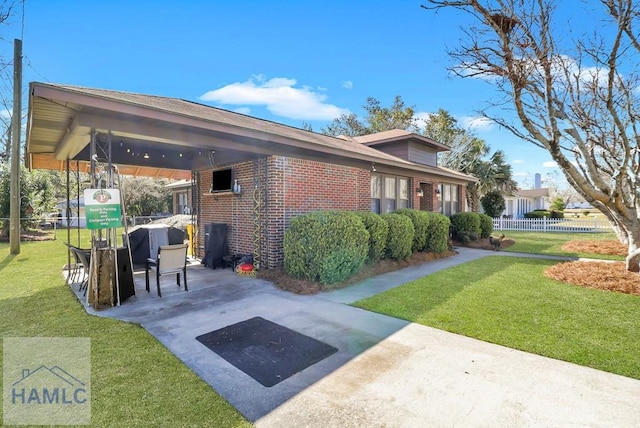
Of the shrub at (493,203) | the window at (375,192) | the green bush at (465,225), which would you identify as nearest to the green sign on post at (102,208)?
the window at (375,192)

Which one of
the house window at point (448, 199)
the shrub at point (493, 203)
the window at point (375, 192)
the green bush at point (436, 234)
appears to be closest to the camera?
the green bush at point (436, 234)

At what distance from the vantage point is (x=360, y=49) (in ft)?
40.9

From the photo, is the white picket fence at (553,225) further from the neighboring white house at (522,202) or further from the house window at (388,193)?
the house window at (388,193)

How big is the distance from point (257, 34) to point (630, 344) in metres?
12.3

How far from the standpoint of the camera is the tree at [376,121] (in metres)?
30.1


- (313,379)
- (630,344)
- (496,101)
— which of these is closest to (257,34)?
(496,101)

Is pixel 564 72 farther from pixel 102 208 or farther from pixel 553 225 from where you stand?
pixel 553 225

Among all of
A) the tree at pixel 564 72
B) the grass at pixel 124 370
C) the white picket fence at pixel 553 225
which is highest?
the tree at pixel 564 72

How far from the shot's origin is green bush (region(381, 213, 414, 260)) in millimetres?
7996

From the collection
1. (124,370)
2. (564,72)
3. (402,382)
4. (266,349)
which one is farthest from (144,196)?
(402,382)

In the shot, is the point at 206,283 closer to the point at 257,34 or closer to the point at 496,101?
the point at 496,101

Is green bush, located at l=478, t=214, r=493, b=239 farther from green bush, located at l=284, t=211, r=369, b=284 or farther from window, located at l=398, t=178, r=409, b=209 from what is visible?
green bush, located at l=284, t=211, r=369, b=284

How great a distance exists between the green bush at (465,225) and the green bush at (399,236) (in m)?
5.34

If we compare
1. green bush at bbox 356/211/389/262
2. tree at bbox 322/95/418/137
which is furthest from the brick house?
tree at bbox 322/95/418/137
